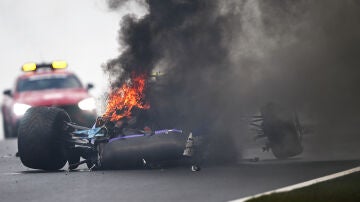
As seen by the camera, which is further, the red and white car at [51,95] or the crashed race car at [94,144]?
the red and white car at [51,95]

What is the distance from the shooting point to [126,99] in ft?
50.3

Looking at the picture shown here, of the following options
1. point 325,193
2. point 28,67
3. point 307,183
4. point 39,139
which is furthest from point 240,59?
point 325,193

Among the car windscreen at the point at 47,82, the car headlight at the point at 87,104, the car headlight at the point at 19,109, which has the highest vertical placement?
the car windscreen at the point at 47,82

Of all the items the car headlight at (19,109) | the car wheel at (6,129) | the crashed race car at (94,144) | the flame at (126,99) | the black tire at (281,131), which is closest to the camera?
the crashed race car at (94,144)

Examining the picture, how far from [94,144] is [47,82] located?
487 inches

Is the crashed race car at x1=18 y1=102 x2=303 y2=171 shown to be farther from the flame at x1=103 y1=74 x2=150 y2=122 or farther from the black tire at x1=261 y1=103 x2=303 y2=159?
the flame at x1=103 y1=74 x2=150 y2=122

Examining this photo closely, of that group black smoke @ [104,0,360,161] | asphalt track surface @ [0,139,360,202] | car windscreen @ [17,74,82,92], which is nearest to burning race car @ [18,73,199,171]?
asphalt track surface @ [0,139,360,202]

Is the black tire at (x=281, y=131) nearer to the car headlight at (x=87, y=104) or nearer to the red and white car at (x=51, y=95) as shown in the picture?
the red and white car at (x=51, y=95)

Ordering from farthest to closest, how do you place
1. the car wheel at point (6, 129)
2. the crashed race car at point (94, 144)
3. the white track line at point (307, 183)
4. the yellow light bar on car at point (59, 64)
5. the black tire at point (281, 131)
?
the car wheel at point (6, 129)
the yellow light bar on car at point (59, 64)
the black tire at point (281, 131)
the crashed race car at point (94, 144)
the white track line at point (307, 183)

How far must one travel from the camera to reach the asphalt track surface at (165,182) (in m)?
11.4

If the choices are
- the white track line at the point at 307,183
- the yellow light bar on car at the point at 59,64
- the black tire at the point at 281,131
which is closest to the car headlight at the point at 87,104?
the yellow light bar on car at the point at 59,64

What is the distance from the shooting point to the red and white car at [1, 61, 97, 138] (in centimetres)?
2473

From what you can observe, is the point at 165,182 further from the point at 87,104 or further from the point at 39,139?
the point at 87,104

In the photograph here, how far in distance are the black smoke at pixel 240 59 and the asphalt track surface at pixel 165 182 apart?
1055 millimetres
